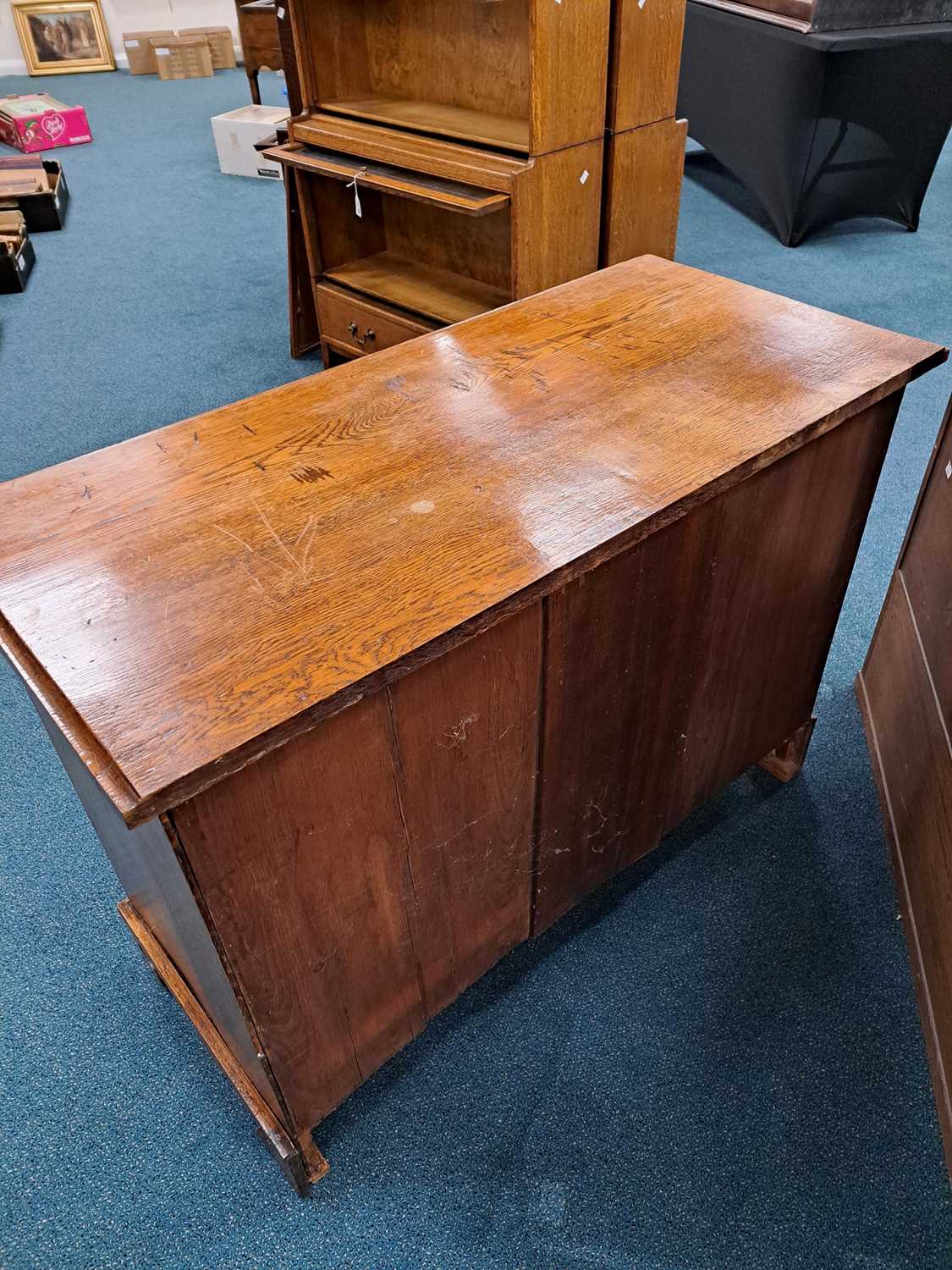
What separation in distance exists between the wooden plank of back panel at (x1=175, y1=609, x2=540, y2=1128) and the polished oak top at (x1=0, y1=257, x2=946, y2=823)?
0.07m

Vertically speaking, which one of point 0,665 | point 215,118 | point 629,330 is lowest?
point 0,665

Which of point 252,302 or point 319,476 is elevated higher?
point 319,476

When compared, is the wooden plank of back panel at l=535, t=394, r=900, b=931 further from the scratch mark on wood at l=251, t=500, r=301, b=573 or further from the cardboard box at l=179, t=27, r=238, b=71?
the cardboard box at l=179, t=27, r=238, b=71

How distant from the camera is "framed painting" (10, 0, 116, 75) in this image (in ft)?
20.3

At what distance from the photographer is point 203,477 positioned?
106cm

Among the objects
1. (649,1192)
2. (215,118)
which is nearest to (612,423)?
(649,1192)

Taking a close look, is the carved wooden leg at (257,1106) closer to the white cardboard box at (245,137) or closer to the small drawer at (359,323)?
the small drawer at (359,323)

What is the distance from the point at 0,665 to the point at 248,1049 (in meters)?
1.31

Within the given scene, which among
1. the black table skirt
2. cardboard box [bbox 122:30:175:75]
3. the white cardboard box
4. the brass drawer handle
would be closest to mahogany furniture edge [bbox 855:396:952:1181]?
the brass drawer handle

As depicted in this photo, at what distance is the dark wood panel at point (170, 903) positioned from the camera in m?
0.89

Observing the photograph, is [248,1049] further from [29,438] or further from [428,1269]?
[29,438]

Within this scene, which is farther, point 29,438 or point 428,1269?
point 29,438

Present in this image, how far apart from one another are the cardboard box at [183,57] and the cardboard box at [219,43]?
0.06 m

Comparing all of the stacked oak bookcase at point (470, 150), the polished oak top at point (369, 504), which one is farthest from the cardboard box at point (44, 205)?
the polished oak top at point (369, 504)
